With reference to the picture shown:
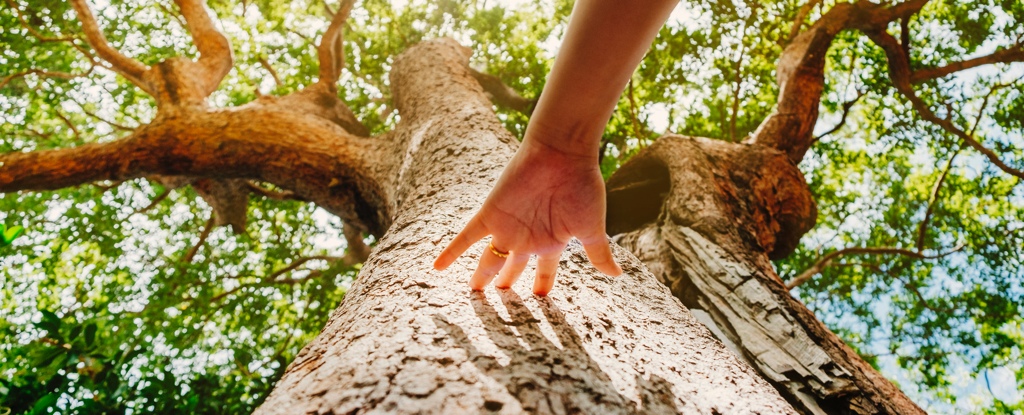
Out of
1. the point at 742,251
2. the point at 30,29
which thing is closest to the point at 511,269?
the point at 742,251

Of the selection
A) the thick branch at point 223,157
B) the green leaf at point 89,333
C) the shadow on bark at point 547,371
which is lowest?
the green leaf at point 89,333

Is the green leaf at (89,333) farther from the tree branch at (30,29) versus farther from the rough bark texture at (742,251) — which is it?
the tree branch at (30,29)

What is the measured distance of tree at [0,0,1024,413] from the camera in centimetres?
84

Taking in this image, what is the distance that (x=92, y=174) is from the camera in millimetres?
3795

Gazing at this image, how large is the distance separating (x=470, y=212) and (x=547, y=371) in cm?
90

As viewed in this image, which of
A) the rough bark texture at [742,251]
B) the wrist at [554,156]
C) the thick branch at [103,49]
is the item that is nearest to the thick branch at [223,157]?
the thick branch at [103,49]

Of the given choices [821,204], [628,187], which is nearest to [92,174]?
[628,187]

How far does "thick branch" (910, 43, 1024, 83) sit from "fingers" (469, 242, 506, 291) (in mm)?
5875

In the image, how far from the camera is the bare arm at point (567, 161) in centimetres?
88

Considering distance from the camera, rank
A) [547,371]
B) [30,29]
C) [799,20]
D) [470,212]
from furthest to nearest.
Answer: [30,29] < [799,20] < [470,212] < [547,371]

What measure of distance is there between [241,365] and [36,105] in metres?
5.66

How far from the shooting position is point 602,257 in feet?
4.49

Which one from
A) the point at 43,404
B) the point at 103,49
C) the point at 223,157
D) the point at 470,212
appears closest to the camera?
the point at 470,212

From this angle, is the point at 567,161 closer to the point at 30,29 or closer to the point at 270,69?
the point at 270,69
